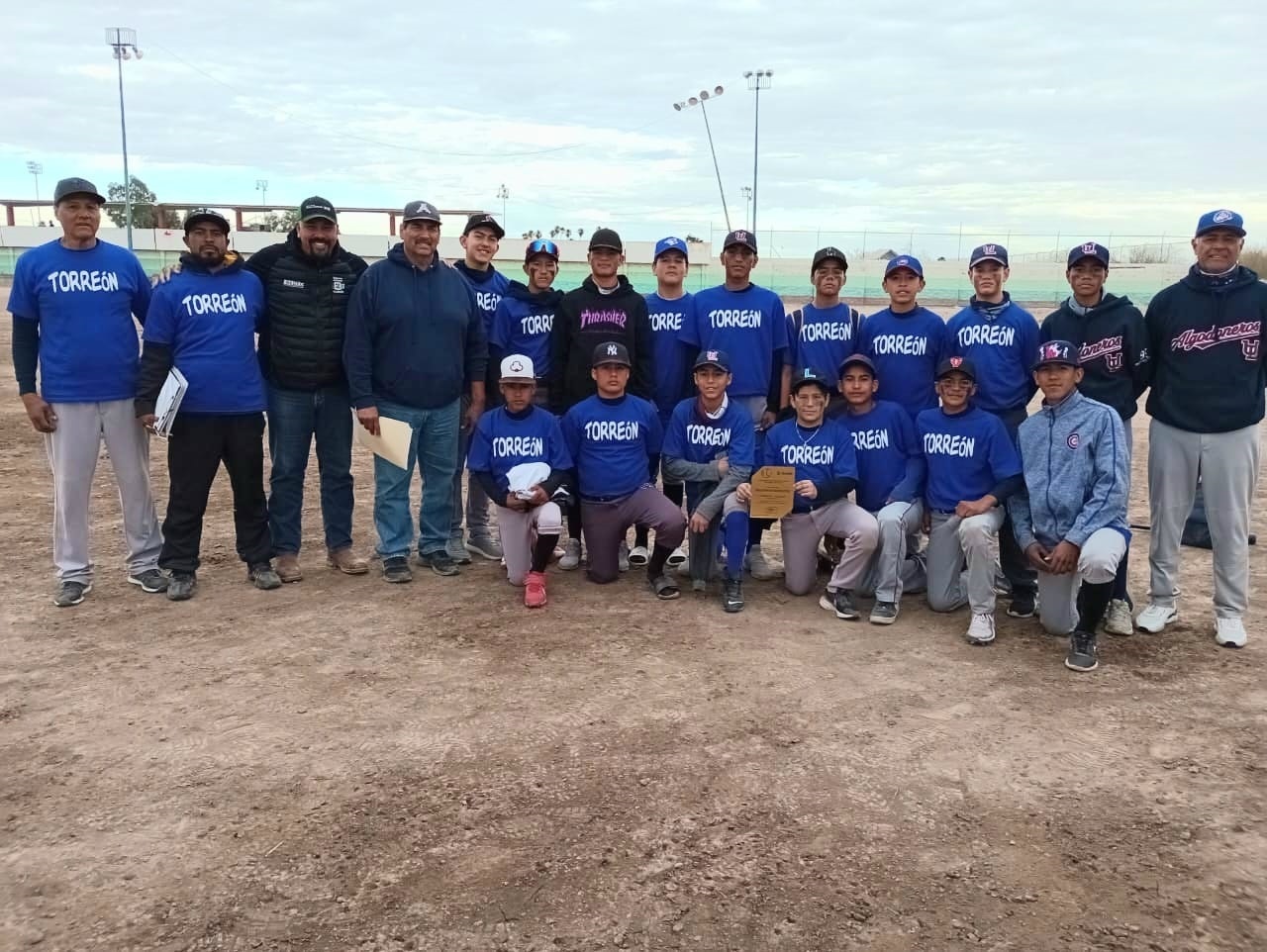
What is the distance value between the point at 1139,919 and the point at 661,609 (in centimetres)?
299

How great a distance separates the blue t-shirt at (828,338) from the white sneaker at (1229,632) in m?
2.42

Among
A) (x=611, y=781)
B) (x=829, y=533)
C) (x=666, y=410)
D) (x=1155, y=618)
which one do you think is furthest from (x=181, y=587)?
(x=1155, y=618)

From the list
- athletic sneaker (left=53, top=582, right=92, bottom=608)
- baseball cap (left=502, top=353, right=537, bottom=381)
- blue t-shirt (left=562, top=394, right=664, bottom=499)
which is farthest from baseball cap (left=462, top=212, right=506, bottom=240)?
athletic sneaker (left=53, top=582, right=92, bottom=608)

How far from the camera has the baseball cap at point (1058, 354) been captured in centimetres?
474

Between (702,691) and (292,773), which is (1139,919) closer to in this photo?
(702,691)

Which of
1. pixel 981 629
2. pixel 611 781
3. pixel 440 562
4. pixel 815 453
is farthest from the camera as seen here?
pixel 440 562

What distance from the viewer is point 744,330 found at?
5840 millimetres

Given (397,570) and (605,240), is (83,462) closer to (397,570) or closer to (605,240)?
(397,570)

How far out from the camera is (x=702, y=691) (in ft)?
13.5

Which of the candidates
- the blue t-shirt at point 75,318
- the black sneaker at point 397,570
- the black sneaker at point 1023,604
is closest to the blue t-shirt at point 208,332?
the blue t-shirt at point 75,318

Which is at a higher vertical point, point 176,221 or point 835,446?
point 176,221

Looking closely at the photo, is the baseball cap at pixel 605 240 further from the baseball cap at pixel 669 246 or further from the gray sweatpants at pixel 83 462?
the gray sweatpants at pixel 83 462

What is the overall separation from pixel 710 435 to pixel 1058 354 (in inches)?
77.3

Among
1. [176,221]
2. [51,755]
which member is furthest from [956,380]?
[176,221]
